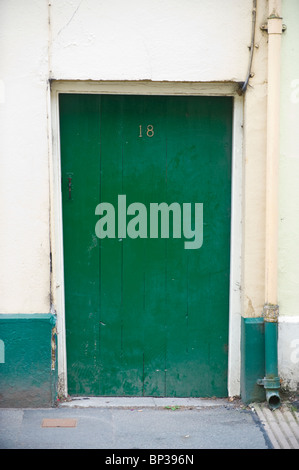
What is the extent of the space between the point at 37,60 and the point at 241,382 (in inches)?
113

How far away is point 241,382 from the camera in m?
5.04

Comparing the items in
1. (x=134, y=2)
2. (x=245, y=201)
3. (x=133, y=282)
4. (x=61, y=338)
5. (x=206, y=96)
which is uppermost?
(x=134, y=2)

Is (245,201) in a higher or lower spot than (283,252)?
higher

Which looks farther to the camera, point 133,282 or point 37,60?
point 133,282

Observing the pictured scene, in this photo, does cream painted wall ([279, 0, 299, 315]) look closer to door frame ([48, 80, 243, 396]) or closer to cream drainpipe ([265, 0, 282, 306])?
cream drainpipe ([265, 0, 282, 306])

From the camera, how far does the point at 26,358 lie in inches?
189

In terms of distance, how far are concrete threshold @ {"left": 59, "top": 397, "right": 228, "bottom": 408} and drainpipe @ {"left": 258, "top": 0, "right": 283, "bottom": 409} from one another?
1.60ft

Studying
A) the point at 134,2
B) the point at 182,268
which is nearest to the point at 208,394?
the point at 182,268

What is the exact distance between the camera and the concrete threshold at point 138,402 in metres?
4.95

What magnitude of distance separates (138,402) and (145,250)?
118cm

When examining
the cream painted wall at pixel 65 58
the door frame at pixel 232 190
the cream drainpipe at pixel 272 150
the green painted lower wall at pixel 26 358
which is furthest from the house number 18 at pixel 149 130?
the green painted lower wall at pixel 26 358

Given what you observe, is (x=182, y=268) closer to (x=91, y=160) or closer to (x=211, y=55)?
(x=91, y=160)

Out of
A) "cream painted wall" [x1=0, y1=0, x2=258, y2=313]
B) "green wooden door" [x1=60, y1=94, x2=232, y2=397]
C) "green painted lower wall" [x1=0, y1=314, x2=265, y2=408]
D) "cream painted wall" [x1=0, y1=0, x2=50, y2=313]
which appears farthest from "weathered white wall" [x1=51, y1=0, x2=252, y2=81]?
"green painted lower wall" [x1=0, y1=314, x2=265, y2=408]

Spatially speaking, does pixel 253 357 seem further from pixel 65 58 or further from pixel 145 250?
pixel 65 58
